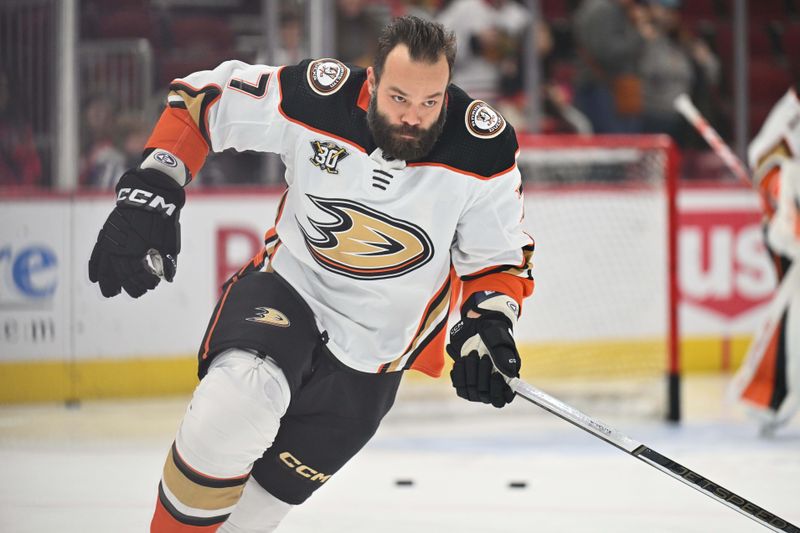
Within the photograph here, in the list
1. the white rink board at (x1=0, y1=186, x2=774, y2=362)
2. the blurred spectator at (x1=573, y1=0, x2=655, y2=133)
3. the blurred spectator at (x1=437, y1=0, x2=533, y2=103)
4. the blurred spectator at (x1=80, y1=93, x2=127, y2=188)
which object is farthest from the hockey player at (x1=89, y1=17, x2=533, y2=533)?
the blurred spectator at (x1=573, y1=0, x2=655, y2=133)

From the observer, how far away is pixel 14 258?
556 centimetres

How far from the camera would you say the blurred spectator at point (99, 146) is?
18.6 ft

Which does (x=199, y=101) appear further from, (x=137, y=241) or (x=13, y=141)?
(x=13, y=141)

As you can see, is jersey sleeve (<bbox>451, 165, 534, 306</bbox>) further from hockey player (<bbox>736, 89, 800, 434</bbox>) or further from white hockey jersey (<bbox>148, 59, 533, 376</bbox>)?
hockey player (<bbox>736, 89, 800, 434</bbox>)

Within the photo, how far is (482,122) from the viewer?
2598mm

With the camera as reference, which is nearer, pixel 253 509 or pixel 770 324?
pixel 253 509

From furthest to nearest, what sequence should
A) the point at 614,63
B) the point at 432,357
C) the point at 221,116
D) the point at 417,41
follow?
the point at 614,63, the point at 432,357, the point at 221,116, the point at 417,41

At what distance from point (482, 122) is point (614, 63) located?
4657 mm

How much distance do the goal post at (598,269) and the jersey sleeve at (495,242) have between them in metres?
3.07

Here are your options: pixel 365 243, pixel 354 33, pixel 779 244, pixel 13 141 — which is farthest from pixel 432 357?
pixel 354 33

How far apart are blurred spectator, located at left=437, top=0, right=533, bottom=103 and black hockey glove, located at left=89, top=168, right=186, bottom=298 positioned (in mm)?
4248

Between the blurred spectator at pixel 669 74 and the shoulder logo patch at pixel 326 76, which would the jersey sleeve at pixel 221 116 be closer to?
the shoulder logo patch at pixel 326 76

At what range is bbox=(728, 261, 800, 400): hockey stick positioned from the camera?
5059 millimetres

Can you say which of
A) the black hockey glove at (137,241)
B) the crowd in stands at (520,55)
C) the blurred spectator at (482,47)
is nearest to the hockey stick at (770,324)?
the crowd in stands at (520,55)
